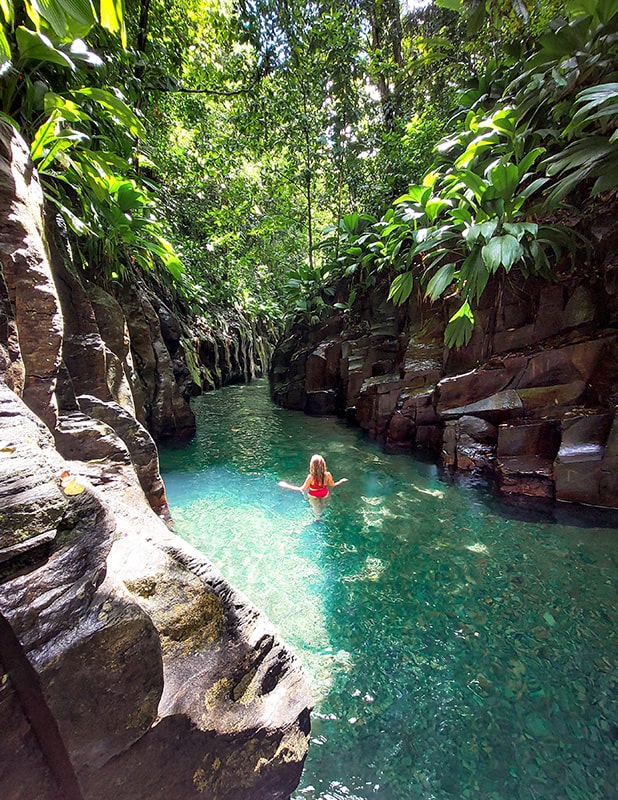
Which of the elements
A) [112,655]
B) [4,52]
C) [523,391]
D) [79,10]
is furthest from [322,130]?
[112,655]

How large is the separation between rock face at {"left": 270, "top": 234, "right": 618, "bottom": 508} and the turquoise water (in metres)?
0.61

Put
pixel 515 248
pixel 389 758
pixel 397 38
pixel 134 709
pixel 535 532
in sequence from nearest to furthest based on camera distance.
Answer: pixel 134 709
pixel 389 758
pixel 535 532
pixel 515 248
pixel 397 38

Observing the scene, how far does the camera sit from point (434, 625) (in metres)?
2.88

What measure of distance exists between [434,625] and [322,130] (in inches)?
509

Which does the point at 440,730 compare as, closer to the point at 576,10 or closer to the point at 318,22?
the point at 576,10

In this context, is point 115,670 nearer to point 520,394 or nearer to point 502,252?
point 502,252

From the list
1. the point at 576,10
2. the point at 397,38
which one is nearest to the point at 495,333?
the point at 576,10

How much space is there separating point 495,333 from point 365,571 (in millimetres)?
5042

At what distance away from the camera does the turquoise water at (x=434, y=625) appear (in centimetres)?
192

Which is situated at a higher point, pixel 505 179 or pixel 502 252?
pixel 505 179

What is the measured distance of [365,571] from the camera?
360 cm

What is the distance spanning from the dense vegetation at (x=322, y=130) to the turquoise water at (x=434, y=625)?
3.56m

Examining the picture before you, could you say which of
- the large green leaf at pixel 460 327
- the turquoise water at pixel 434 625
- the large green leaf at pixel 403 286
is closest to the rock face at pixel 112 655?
the turquoise water at pixel 434 625

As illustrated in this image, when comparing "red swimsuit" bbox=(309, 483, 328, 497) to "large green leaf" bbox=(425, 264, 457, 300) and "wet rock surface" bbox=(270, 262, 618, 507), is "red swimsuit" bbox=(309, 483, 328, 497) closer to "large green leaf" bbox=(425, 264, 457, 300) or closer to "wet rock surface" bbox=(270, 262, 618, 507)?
"wet rock surface" bbox=(270, 262, 618, 507)
